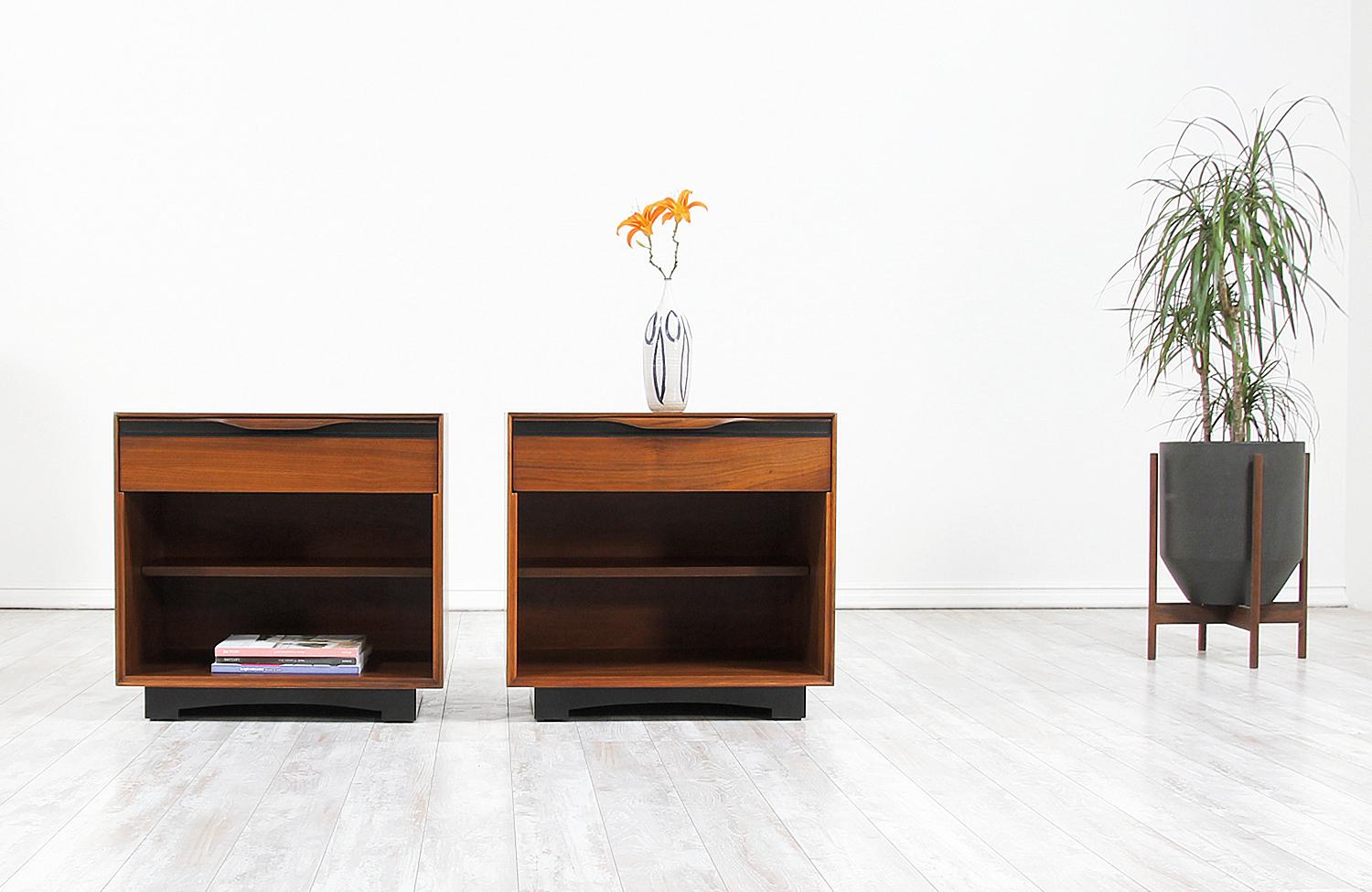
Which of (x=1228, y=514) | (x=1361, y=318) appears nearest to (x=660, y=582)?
(x=1228, y=514)

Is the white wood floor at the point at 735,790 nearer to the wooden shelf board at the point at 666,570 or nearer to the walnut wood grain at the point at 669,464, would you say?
the wooden shelf board at the point at 666,570

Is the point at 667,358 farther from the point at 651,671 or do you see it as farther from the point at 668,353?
the point at 651,671

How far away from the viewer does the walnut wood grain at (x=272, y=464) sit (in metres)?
2.64

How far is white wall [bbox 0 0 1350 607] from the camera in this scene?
14.0ft

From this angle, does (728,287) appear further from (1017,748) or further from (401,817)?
(401,817)

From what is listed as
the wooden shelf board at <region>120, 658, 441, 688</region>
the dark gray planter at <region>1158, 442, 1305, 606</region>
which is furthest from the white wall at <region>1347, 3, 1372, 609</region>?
the wooden shelf board at <region>120, 658, 441, 688</region>

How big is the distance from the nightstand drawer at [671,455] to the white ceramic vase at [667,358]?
0.44ft

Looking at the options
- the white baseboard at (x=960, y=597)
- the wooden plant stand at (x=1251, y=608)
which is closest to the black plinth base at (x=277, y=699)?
the white baseboard at (x=960, y=597)

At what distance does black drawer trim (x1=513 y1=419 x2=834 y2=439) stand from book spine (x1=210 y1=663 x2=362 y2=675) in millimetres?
641

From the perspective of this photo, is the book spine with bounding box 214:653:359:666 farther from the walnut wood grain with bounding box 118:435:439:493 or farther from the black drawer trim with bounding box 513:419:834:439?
the black drawer trim with bounding box 513:419:834:439

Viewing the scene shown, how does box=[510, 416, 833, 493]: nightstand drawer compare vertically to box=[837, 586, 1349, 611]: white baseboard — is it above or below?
above

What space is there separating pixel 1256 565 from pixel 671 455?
5.86 feet

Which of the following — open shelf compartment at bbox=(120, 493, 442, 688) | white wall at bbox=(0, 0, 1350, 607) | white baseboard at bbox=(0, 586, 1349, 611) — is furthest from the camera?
white baseboard at bbox=(0, 586, 1349, 611)

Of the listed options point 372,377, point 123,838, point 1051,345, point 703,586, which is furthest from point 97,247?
point 1051,345
